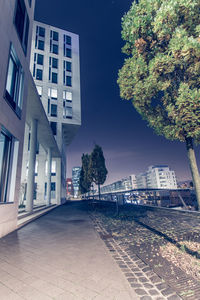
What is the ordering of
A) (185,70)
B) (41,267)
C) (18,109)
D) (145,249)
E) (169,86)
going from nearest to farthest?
(41,267) < (145,249) < (185,70) < (169,86) < (18,109)

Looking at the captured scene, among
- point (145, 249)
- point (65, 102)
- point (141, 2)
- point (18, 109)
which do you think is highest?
point (65, 102)

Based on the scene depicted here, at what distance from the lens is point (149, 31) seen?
4.47 m

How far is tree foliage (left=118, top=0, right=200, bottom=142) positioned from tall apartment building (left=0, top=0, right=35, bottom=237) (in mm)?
4491

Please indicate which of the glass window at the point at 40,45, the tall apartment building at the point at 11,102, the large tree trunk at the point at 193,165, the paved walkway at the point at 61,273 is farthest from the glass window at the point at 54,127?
the large tree trunk at the point at 193,165

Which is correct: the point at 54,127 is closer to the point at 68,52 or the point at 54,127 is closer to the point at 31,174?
the point at 31,174

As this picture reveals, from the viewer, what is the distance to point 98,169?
25766 mm

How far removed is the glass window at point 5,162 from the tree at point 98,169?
64.1ft

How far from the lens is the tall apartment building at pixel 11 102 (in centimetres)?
593

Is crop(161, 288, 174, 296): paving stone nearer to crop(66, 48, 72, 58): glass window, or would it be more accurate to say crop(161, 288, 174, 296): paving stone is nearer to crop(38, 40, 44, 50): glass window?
crop(38, 40, 44, 50): glass window

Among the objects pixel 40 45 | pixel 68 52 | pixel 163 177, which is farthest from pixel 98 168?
pixel 163 177

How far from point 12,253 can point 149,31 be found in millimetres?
7049

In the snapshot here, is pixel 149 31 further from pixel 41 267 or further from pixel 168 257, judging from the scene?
pixel 41 267

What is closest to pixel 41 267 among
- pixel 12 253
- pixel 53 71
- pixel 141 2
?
pixel 12 253

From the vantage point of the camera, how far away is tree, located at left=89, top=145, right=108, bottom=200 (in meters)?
25.8
